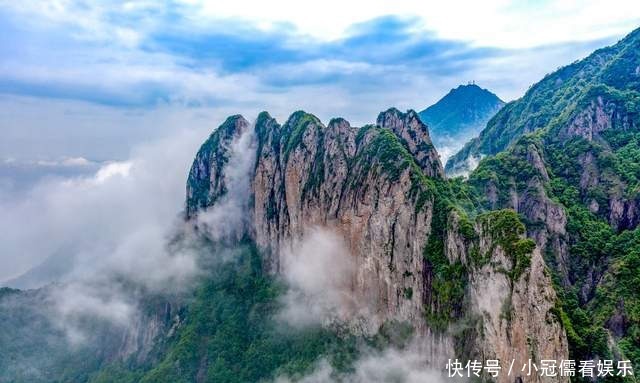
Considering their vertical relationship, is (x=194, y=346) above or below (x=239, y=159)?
below

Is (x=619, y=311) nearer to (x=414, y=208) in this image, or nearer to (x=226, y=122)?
(x=414, y=208)

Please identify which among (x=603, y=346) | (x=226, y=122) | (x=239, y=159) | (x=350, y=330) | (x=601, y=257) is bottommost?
(x=350, y=330)

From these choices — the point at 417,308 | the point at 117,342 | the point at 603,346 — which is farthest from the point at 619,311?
the point at 117,342

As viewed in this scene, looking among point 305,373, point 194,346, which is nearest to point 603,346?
point 305,373

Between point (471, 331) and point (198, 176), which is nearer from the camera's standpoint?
point (471, 331)

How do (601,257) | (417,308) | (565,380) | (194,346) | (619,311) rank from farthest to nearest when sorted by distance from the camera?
(194,346)
(601,257)
(417,308)
(619,311)
(565,380)

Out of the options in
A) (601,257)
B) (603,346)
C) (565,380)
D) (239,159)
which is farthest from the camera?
(239,159)

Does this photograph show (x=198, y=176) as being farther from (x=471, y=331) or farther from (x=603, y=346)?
(x=603, y=346)
